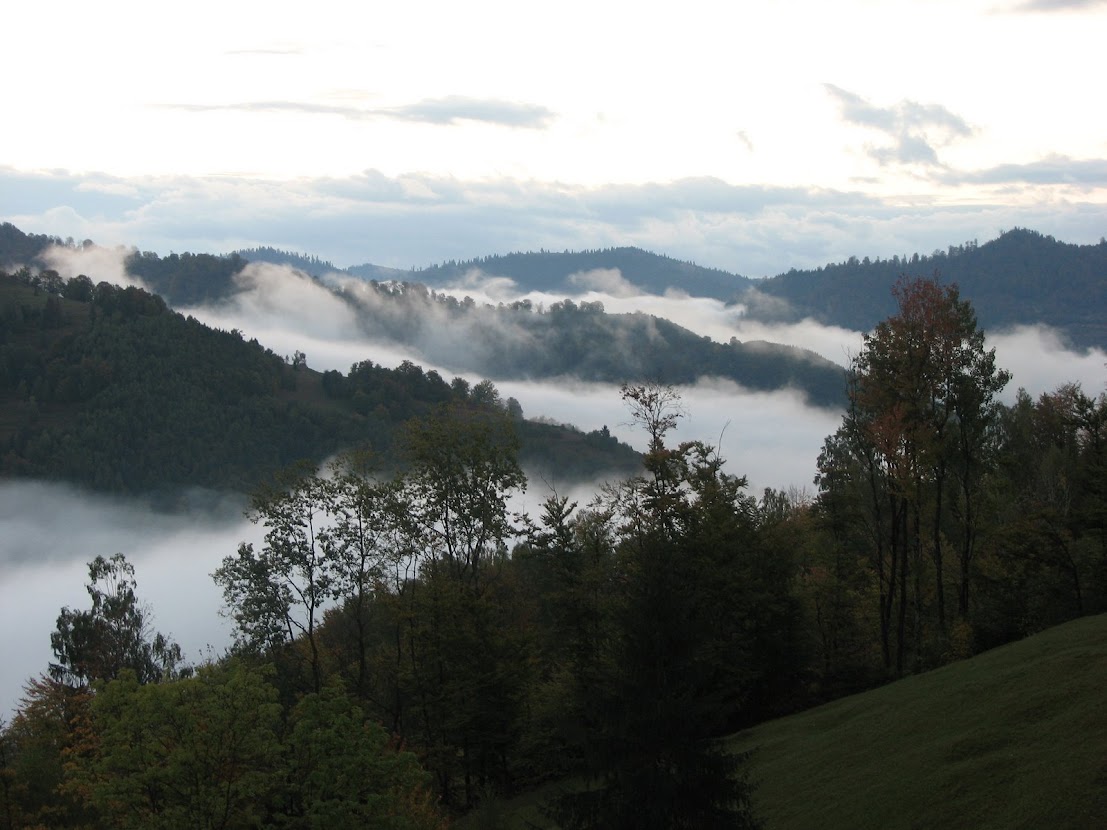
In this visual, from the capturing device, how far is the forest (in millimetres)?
22328

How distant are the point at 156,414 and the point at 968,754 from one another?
197515 millimetres

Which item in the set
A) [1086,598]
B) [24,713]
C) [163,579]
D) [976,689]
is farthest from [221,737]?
[163,579]

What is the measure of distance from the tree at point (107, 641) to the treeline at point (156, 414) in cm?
11924

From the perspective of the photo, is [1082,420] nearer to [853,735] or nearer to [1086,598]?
[1086,598]

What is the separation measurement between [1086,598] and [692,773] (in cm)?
2029

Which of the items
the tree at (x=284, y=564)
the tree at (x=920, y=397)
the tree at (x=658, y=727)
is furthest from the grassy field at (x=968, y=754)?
the tree at (x=284, y=564)

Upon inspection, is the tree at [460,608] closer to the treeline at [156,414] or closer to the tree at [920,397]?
the tree at [920,397]

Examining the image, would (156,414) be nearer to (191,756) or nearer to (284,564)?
(284,564)

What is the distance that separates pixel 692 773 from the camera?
17.5m

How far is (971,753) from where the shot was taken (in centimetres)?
2028

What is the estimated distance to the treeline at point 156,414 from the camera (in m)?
183

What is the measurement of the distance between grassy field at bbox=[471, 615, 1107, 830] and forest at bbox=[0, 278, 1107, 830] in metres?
3.18

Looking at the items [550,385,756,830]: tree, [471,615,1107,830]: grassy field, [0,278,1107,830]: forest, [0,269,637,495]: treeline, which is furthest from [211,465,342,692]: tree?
[0,269,637,495]: treeline

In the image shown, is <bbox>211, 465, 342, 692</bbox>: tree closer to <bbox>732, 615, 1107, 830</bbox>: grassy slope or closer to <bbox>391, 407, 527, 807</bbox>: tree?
<bbox>391, 407, 527, 807</bbox>: tree
